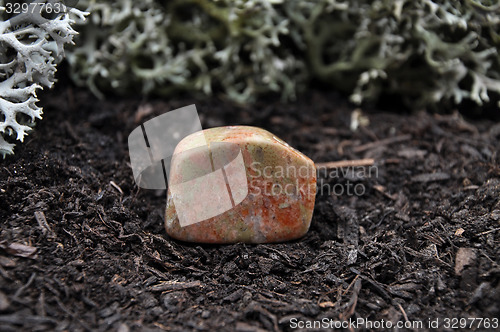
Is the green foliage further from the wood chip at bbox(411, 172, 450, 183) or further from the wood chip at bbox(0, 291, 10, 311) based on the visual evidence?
the wood chip at bbox(0, 291, 10, 311)

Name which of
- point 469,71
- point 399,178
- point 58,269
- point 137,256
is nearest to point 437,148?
point 399,178

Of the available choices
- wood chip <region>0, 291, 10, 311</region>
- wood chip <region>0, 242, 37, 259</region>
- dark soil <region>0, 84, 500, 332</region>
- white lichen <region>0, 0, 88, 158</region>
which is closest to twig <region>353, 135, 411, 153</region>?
dark soil <region>0, 84, 500, 332</region>

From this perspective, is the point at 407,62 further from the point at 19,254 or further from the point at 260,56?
the point at 19,254

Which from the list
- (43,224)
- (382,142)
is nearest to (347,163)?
(382,142)

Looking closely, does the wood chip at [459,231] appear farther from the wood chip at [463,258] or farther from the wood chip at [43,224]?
the wood chip at [43,224]

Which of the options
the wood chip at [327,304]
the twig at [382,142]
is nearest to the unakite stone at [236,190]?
the wood chip at [327,304]

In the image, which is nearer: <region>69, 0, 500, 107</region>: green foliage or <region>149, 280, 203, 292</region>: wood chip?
<region>149, 280, 203, 292</region>: wood chip

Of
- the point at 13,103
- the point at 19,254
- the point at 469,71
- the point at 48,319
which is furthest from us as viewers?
the point at 469,71
